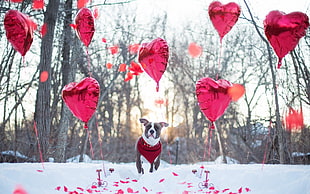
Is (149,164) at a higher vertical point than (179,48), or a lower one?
lower

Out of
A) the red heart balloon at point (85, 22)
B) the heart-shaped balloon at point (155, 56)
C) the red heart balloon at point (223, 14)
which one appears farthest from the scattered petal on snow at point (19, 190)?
the red heart balloon at point (223, 14)

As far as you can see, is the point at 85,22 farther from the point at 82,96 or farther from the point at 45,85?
the point at 45,85

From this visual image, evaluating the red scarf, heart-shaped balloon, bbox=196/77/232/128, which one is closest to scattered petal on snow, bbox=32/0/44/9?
the red scarf

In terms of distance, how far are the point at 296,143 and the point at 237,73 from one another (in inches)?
199

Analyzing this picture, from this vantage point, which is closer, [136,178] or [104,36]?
[136,178]

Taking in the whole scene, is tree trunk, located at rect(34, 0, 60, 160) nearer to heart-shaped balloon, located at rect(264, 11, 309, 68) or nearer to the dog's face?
the dog's face

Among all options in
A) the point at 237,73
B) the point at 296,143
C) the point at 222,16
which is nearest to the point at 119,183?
the point at 222,16

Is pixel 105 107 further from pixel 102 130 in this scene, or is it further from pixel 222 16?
pixel 222 16

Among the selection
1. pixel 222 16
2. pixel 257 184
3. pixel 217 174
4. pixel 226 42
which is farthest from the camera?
pixel 226 42

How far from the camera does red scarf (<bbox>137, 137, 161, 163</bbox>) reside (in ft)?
11.7

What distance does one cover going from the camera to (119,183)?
3.26 metres

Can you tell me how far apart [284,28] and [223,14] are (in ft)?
2.54

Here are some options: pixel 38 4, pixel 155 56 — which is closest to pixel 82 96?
pixel 155 56

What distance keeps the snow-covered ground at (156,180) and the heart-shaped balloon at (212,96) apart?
66cm
